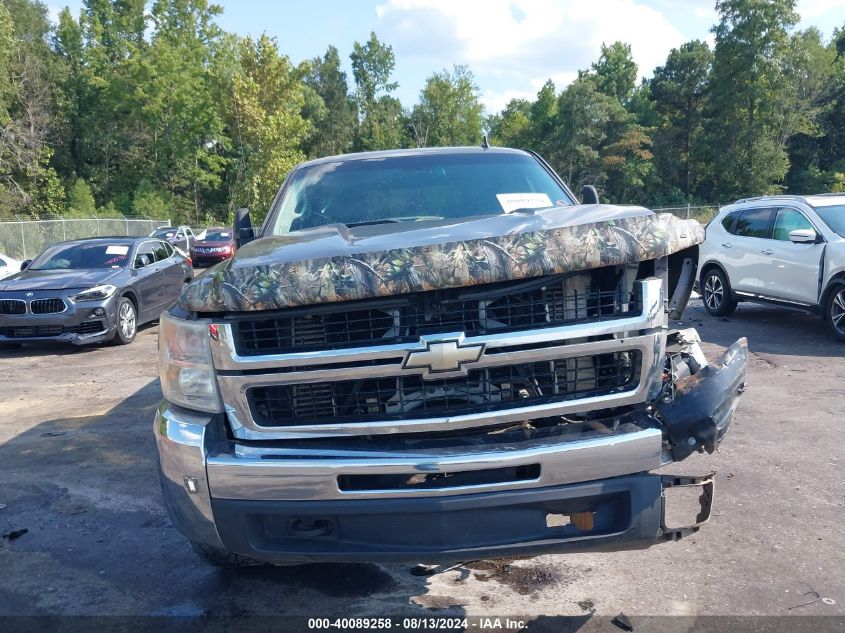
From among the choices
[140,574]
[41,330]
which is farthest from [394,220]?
[41,330]

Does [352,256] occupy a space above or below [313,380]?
above

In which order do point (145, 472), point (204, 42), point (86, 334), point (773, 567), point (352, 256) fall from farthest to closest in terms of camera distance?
point (204, 42)
point (86, 334)
point (145, 472)
point (773, 567)
point (352, 256)

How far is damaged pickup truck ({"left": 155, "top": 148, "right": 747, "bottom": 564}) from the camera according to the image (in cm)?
249

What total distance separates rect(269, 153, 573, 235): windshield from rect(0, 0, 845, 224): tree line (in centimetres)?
3920

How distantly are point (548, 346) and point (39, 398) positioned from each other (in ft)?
21.7

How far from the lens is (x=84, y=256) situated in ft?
36.8

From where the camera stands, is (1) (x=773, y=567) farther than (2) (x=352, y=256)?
Yes

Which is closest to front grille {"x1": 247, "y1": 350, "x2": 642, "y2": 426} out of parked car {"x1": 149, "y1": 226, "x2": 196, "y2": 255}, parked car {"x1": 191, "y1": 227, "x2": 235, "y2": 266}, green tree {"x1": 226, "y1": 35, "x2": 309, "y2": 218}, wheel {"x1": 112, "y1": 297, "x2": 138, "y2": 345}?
wheel {"x1": 112, "y1": 297, "x2": 138, "y2": 345}

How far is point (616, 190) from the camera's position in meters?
59.2

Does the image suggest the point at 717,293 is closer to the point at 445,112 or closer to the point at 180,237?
the point at 180,237

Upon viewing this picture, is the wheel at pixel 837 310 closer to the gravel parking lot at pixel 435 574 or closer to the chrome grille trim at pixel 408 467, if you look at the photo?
the gravel parking lot at pixel 435 574

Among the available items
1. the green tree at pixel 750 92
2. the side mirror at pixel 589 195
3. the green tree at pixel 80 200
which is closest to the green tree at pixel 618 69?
the green tree at pixel 750 92

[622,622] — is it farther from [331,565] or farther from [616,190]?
[616,190]

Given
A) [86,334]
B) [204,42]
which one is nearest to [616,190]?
[204,42]
